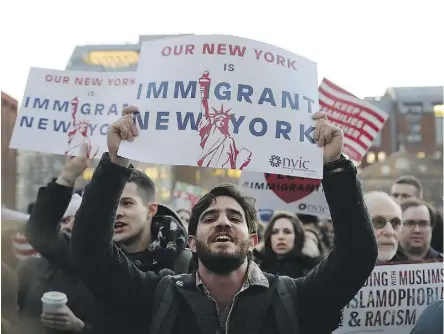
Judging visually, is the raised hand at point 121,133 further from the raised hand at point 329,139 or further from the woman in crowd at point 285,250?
the woman in crowd at point 285,250

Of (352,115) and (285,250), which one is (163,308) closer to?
(285,250)

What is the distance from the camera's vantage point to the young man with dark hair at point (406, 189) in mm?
4938

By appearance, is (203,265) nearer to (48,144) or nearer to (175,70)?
(175,70)

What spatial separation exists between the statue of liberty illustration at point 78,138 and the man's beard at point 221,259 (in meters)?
1.43

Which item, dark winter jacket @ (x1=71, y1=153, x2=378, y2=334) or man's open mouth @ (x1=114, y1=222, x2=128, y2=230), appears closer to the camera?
dark winter jacket @ (x1=71, y1=153, x2=378, y2=334)

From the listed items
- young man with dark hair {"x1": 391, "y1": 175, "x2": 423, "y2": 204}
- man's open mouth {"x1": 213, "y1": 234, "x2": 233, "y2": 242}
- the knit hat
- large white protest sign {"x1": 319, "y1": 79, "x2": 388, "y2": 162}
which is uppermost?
large white protest sign {"x1": 319, "y1": 79, "x2": 388, "y2": 162}

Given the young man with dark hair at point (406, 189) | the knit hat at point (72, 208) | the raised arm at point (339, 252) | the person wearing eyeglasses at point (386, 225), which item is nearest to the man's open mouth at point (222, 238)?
the raised arm at point (339, 252)

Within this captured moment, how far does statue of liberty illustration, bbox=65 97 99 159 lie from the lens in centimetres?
351

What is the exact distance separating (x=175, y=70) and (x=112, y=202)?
65 cm

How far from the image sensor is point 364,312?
3.41 meters

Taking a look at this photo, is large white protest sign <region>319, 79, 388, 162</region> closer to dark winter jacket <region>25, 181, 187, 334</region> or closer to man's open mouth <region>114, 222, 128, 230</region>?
dark winter jacket <region>25, 181, 187, 334</region>

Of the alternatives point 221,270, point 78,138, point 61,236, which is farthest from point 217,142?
point 78,138

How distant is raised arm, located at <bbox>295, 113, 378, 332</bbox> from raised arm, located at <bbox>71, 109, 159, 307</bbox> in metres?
0.61

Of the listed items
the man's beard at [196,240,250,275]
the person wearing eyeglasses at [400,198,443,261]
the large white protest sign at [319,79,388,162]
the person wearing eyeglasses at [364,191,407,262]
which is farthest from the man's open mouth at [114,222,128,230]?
the person wearing eyeglasses at [400,198,443,261]
